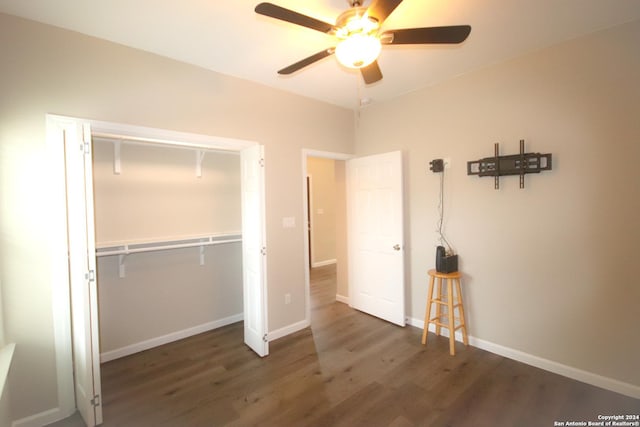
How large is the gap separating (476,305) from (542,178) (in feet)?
4.54

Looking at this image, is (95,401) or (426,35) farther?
(95,401)

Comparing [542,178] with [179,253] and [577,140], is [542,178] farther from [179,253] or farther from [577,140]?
[179,253]

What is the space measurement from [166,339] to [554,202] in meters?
4.07

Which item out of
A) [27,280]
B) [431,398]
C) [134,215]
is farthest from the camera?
[134,215]

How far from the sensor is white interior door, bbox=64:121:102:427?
197 cm

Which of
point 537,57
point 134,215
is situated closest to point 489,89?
point 537,57

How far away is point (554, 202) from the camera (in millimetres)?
2520

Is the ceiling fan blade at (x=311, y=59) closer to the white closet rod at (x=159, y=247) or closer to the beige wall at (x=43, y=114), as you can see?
the beige wall at (x=43, y=114)

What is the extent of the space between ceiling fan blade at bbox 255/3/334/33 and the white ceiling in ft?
1.64

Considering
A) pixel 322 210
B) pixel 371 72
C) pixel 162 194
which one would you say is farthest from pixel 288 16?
pixel 322 210

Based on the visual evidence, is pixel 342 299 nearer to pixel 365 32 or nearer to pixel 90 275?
pixel 90 275

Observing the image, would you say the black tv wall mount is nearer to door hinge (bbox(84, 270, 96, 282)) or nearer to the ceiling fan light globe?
the ceiling fan light globe

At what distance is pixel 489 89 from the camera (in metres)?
2.86

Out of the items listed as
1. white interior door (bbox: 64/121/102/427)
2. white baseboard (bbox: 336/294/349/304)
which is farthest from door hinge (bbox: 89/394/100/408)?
white baseboard (bbox: 336/294/349/304)
